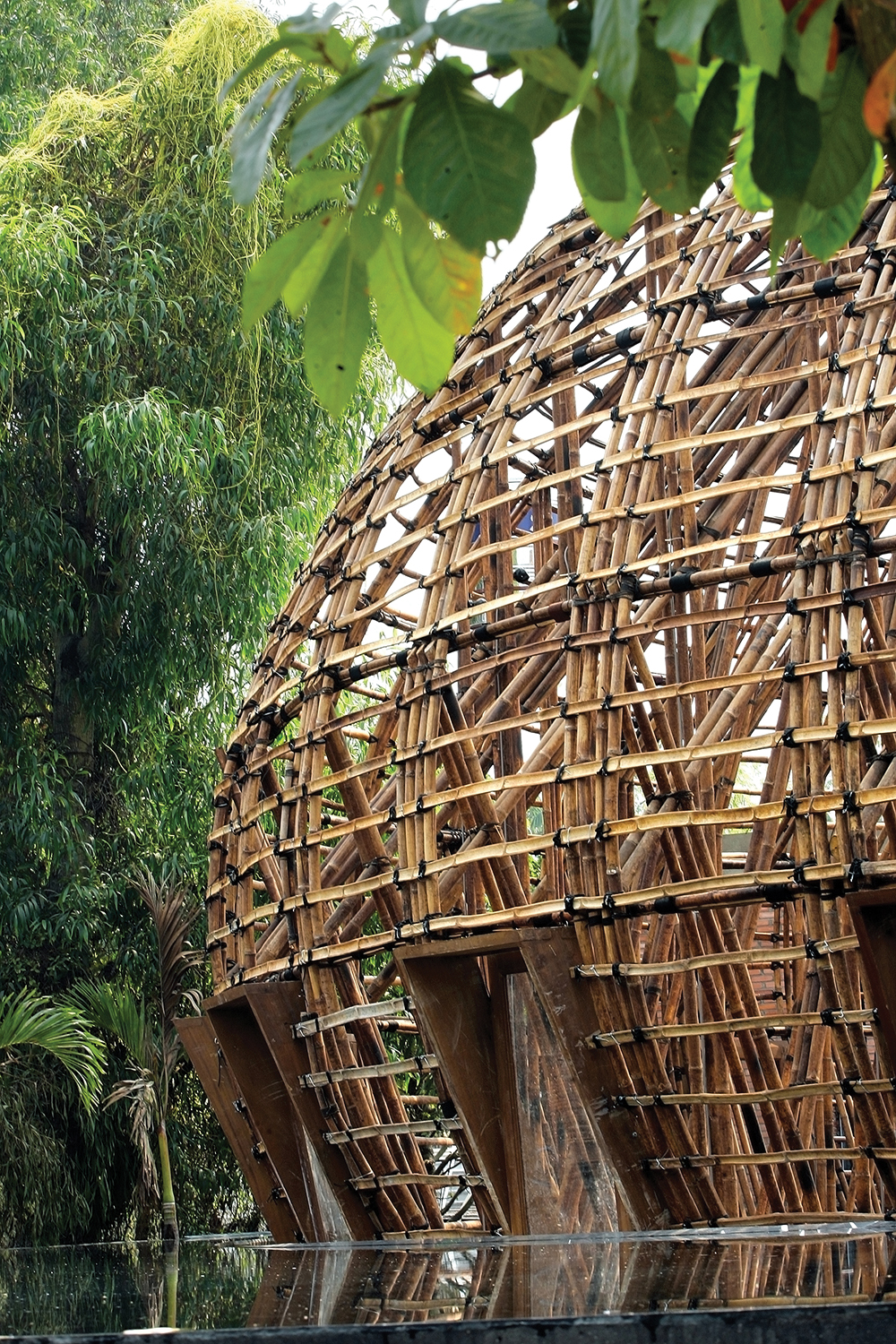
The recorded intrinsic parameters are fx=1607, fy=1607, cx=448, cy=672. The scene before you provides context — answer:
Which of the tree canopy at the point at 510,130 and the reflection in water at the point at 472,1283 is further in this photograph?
the reflection in water at the point at 472,1283

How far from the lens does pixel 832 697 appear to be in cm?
503

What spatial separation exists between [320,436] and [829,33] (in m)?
12.2

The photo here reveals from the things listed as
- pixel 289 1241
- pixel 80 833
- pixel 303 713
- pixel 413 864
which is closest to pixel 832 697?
pixel 413 864

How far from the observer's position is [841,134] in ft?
5.48

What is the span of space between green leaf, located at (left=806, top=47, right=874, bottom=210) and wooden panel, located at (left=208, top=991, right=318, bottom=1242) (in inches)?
246

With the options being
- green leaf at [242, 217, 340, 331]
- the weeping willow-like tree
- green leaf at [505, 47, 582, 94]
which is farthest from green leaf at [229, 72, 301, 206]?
the weeping willow-like tree

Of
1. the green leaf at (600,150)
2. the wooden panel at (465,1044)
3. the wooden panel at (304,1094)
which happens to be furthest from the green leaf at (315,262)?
the wooden panel at (304,1094)

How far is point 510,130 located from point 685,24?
0.23 metres

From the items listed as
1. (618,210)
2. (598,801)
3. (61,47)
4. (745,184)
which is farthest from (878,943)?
(61,47)

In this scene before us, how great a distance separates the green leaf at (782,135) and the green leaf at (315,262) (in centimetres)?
45

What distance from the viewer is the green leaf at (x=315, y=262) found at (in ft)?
5.73

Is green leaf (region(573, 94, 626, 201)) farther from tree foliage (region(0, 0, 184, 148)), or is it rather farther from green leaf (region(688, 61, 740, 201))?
tree foliage (region(0, 0, 184, 148))

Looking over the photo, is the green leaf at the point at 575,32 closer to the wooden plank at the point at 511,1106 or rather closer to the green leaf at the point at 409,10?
the green leaf at the point at 409,10

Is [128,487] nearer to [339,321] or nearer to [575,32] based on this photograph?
[339,321]
